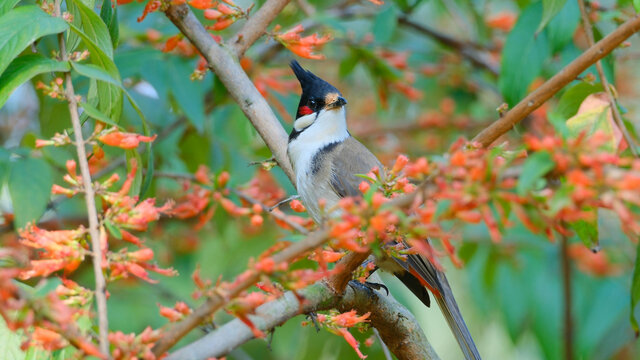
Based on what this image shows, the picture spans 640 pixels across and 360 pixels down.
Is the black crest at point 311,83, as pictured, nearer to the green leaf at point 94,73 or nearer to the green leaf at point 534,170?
the green leaf at point 94,73

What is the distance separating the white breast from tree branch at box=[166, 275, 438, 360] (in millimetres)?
801

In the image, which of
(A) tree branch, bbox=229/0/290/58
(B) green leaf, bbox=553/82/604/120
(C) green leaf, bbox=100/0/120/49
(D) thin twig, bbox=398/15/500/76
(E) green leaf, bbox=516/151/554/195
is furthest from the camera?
(D) thin twig, bbox=398/15/500/76

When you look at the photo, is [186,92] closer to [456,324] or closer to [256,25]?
[256,25]

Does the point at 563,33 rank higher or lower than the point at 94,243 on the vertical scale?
higher

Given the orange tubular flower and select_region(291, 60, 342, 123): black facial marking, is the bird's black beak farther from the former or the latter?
the orange tubular flower

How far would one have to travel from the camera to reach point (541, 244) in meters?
4.03

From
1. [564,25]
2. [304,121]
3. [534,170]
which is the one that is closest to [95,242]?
[534,170]

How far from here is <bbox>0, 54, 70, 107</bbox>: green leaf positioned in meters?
1.45

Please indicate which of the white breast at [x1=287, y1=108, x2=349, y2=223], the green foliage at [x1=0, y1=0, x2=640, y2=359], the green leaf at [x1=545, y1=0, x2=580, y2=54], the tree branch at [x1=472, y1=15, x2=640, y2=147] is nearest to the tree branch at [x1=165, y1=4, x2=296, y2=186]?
the green foliage at [x1=0, y1=0, x2=640, y2=359]

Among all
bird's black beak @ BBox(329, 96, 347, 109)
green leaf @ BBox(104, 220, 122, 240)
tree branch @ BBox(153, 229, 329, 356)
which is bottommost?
tree branch @ BBox(153, 229, 329, 356)

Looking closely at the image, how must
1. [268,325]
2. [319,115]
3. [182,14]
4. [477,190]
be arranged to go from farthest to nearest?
[319,115], [182,14], [268,325], [477,190]

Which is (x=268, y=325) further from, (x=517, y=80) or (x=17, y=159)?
(x=517, y=80)

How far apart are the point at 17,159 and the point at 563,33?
6.23 feet

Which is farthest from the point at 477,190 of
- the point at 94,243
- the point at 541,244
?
the point at 541,244
